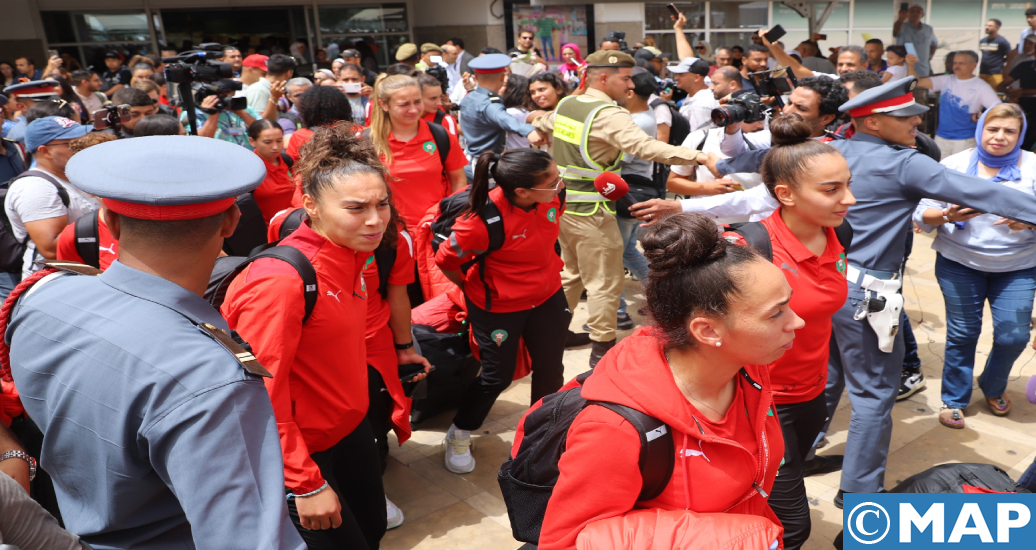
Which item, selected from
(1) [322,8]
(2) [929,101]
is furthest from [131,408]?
(1) [322,8]

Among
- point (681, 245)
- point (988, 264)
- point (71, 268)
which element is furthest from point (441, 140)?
point (71, 268)

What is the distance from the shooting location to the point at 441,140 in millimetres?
5160

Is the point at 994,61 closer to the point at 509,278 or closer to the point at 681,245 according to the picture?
the point at 509,278

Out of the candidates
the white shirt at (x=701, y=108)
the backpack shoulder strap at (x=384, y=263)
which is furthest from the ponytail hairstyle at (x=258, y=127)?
the white shirt at (x=701, y=108)

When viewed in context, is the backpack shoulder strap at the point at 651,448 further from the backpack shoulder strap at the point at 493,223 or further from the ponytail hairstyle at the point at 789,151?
the backpack shoulder strap at the point at 493,223

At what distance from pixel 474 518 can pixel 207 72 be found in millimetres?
3493

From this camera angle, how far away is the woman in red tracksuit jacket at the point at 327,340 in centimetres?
229

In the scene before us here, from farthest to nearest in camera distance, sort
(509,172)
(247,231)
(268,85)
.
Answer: (268,85), (247,231), (509,172)

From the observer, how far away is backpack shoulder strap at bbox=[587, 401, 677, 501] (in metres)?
1.70

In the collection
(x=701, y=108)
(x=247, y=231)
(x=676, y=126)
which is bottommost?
(x=247, y=231)

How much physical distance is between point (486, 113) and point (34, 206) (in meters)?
3.49

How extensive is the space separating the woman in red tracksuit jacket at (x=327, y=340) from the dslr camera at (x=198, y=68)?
2525 millimetres

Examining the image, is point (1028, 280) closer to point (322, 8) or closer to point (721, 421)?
point (721, 421)

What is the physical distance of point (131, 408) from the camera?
128cm
